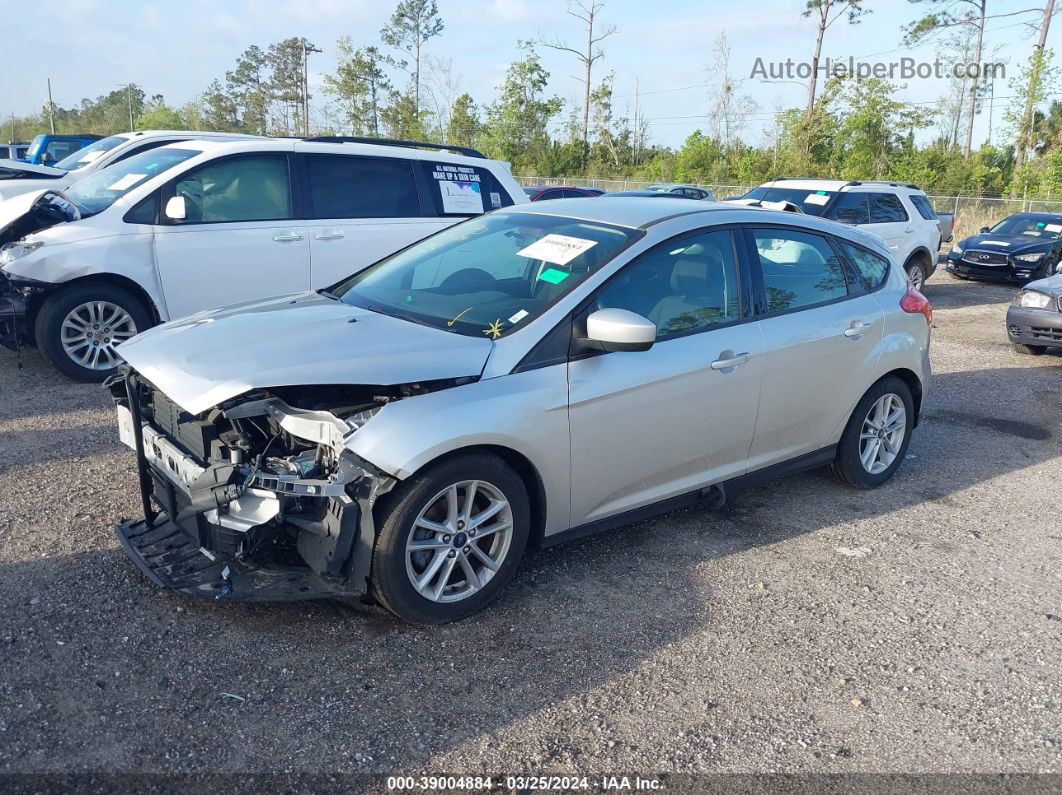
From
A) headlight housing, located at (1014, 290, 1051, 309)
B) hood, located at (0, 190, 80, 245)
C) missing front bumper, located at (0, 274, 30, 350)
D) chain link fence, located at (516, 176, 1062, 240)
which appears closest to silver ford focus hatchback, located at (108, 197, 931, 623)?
missing front bumper, located at (0, 274, 30, 350)

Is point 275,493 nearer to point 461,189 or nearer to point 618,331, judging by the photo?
point 618,331

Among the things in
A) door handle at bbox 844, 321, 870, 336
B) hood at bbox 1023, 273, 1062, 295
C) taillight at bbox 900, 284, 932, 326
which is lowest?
hood at bbox 1023, 273, 1062, 295

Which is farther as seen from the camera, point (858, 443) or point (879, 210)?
point (879, 210)

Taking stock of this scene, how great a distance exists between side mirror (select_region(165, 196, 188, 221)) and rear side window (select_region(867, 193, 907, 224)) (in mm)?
9573

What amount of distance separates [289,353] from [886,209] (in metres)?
11.5

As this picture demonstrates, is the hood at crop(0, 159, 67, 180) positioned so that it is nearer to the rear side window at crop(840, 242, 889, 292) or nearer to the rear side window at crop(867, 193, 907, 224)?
the rear side window at crop(840, 242, 889, 292)

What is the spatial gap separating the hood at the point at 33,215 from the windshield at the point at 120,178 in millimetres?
178

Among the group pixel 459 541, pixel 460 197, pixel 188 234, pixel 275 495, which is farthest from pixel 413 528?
pixel 460 197

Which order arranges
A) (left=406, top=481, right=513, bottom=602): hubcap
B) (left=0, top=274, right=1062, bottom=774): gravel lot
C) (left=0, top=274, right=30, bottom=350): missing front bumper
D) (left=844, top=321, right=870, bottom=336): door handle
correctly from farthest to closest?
(left=0, top=274, right=30, bottom=350): missing front bumper → (left=844, top=321, right=870, bottom=336): door handle → (left=406, top=481, right=513, bottom=602): hubcap → (left=0, top=274, right=1062, bottom=774): gravel lot

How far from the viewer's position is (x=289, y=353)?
3434 mm

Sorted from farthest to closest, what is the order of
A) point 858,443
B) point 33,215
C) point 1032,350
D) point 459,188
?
1. point 1032,350
2. point 459,188
3. point 33,215
4. point 858,443

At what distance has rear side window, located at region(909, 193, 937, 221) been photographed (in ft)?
44.4

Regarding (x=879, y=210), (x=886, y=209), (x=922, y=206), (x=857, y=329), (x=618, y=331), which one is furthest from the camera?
(x=922, y=206)

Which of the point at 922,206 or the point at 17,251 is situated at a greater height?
the point at 922,206
